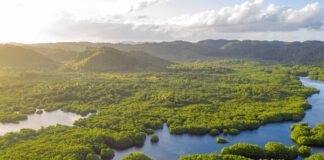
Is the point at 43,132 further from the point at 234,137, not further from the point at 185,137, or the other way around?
the point at 234,137

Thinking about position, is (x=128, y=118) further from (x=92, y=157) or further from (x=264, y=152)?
(x=264, y=152)

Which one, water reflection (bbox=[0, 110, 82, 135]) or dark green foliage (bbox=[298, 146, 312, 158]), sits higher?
dark green foliage (bbox=[298, 146, 312, 158])

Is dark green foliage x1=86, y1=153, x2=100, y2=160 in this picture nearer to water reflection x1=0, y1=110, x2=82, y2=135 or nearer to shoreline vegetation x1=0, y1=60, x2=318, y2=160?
shoreline vegetation x1=0, y1=60, x2=318, y2=160

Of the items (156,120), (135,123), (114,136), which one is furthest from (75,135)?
(156,120)

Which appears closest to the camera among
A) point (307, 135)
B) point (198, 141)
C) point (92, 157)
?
point (92, 157)

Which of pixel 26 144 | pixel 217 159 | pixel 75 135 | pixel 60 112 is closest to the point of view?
pixel 217 159

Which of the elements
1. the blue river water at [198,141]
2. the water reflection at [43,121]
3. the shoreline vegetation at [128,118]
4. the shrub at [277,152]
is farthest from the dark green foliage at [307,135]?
the water reflection at [43,121]

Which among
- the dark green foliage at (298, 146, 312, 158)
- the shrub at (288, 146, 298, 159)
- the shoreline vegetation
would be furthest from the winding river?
the shrub at (288, 146, 298, 159)

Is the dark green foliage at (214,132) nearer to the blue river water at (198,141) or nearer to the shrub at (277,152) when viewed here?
the blue river water at (198,141)

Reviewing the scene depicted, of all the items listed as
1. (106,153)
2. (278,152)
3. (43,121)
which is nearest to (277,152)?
(278,152)
